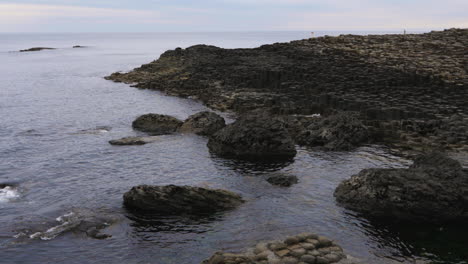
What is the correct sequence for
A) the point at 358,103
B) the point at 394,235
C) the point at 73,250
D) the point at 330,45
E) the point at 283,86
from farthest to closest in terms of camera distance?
the point at 330,45
the point at 283,86
the point at 358,103
the point at 394,235
the point at 73,250

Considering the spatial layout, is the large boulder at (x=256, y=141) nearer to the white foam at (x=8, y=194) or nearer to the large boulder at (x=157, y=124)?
the large boulder at (x=157, y=124)

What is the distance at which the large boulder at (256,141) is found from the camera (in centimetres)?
4166

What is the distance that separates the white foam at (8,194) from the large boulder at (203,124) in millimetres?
21610

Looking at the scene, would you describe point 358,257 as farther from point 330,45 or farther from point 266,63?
point 330,45

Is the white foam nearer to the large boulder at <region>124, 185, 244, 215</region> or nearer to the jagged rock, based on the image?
the large boulder at <region>124, 185, 244, 215</region>

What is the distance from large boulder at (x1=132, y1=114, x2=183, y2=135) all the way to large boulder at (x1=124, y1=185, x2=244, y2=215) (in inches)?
917

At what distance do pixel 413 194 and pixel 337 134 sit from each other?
17.6 meters

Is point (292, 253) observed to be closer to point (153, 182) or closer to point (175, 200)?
point (175, 200)

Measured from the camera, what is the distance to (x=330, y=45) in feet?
321

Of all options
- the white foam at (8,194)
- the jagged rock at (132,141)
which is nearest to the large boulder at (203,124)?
the jagged rock at (132,141)

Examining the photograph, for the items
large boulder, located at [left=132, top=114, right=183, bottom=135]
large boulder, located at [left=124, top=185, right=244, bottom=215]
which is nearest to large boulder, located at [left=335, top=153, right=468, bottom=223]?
large boulder, located at [left=124, top=185, right=244, bottom=215]

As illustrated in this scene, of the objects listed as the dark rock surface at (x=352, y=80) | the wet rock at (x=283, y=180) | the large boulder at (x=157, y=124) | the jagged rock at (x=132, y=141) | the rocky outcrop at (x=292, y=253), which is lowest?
the rocky outcrop at (x=292, y=253)

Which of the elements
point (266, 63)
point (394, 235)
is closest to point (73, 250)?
point (394, 235)

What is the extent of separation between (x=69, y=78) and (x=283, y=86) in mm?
65334
